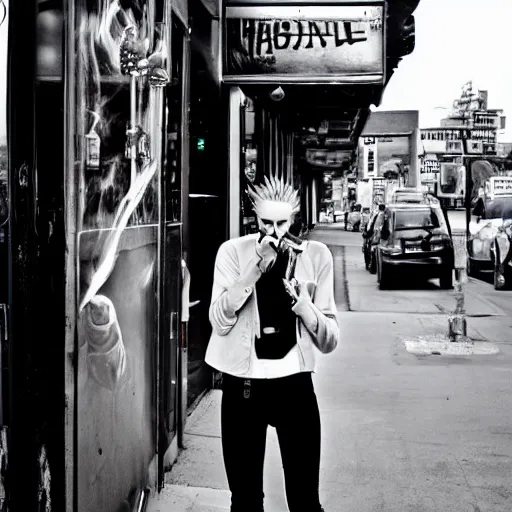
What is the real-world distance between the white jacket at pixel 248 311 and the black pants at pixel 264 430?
107 millimetres

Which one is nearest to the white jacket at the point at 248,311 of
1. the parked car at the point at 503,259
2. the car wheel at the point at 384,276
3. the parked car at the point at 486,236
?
the car wheel at the point at 384,276

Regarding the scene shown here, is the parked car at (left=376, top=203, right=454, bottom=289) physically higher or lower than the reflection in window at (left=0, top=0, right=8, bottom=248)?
lower

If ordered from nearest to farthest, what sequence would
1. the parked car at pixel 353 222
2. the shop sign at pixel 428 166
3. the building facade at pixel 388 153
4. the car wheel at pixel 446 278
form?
the car wheel at pixel 446 278 → the building facade at pixel 388 153 → the shop sign at pixel 428 166 → the parked car at pixel 353 222

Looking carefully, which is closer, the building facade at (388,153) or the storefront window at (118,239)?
the storefront window at (118,239)

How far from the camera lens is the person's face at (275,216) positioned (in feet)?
12.3

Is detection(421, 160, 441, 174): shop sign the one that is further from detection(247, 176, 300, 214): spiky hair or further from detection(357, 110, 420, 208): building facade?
detection(247, 176, 300, 214): spiky hair

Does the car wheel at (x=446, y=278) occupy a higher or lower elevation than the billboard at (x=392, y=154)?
lower

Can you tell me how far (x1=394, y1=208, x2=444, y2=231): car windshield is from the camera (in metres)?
20.7

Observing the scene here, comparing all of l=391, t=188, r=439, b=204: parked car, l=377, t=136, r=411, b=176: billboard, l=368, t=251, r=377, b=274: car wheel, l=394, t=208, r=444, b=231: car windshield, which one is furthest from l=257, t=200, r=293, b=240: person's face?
l=377, t=136, r=411, b=176: billboard

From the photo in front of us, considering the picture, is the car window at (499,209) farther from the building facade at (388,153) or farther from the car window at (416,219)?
the building facade at (388,153)

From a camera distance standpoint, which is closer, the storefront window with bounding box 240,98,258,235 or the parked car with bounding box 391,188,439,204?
the storefront window with bounding box 240,98,258,235

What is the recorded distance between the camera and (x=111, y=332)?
3.63 m

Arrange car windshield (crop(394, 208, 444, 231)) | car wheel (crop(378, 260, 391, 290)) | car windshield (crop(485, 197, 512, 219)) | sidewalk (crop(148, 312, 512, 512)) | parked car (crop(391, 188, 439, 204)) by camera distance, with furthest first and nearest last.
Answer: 1. parked car (crop(391, 188, 439, 204))
2. car windshield (crop(485, 197, 512, 219))
3. car windshield (crop(394, 208, 444, 231))
4. car wheel (crop(378, 260, 391, 290))
5. sidewalk (crop(148, 312, 512, 512))

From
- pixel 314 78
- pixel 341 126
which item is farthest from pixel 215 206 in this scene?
pixel 341 126
